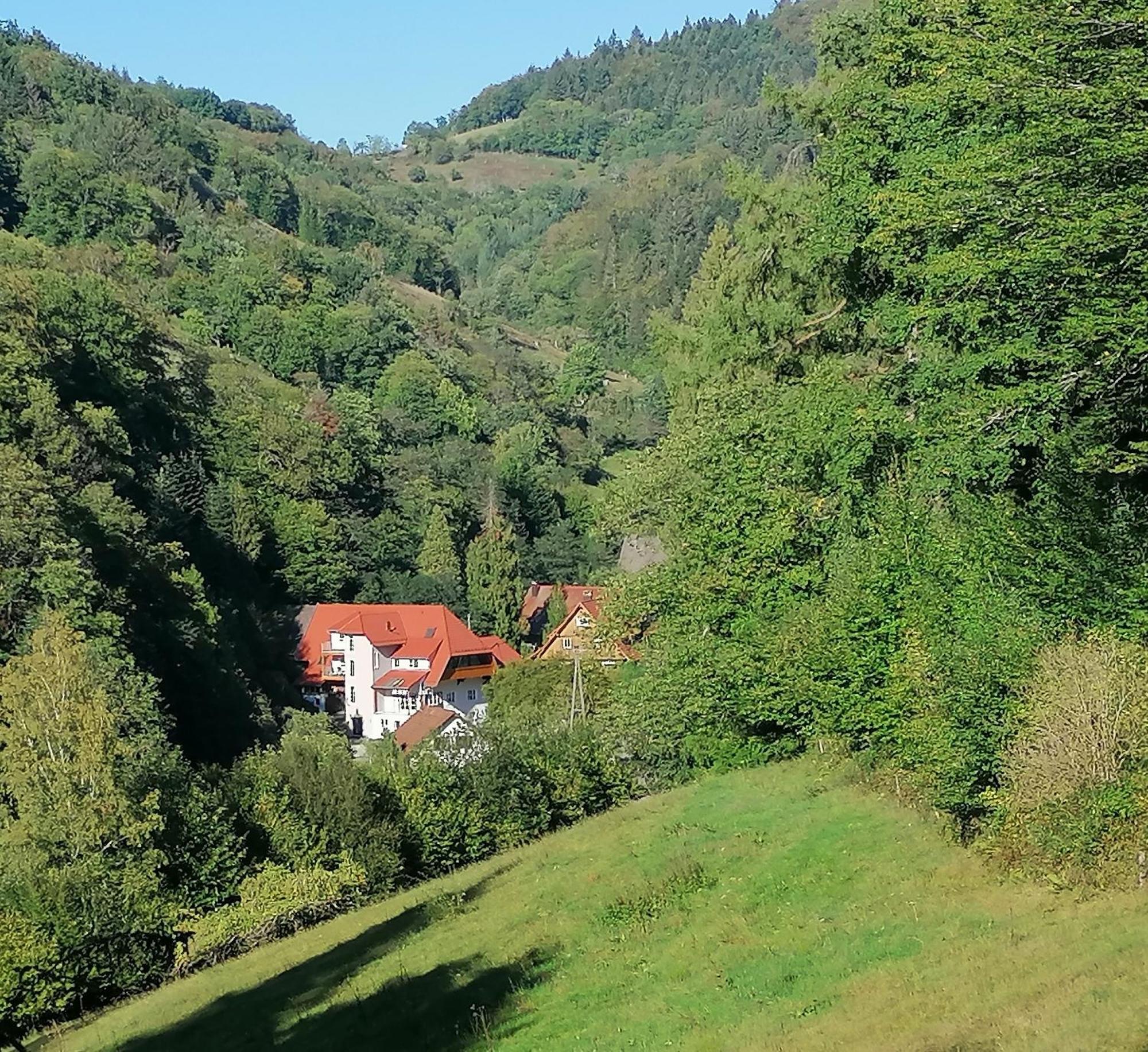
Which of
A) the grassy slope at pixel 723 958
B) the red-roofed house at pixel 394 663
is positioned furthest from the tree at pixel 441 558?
the grassy slope at pixel 723 958

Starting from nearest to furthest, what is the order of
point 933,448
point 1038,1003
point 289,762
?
1. point 1038,1003
2. point 933,448
3. point 289,762

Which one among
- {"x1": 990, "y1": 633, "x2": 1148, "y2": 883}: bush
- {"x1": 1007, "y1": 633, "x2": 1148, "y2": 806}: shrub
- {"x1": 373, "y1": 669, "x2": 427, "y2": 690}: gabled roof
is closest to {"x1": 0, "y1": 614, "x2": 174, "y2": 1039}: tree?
{"x1": 990, "y1": 633, "x2": 1148, "y2": 883}: bush

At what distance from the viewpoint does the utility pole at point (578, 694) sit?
126 feet

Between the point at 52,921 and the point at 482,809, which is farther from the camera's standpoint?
the point at 482,809

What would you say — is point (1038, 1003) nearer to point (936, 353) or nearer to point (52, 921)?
point (936, 353)

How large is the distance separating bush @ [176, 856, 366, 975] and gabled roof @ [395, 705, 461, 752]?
1185 inches

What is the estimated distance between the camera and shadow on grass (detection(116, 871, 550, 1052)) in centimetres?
1262

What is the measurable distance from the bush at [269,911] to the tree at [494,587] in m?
55.7

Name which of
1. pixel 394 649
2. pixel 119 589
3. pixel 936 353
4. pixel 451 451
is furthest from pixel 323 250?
pixel 936 353

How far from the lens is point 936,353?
1889 cm

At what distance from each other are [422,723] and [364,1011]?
47.8 meters

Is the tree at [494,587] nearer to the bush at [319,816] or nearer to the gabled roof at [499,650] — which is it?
the gabled roof at [499,650]

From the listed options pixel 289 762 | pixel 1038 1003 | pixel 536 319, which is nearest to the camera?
pixel 1038 1003

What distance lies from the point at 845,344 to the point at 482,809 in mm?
12764
